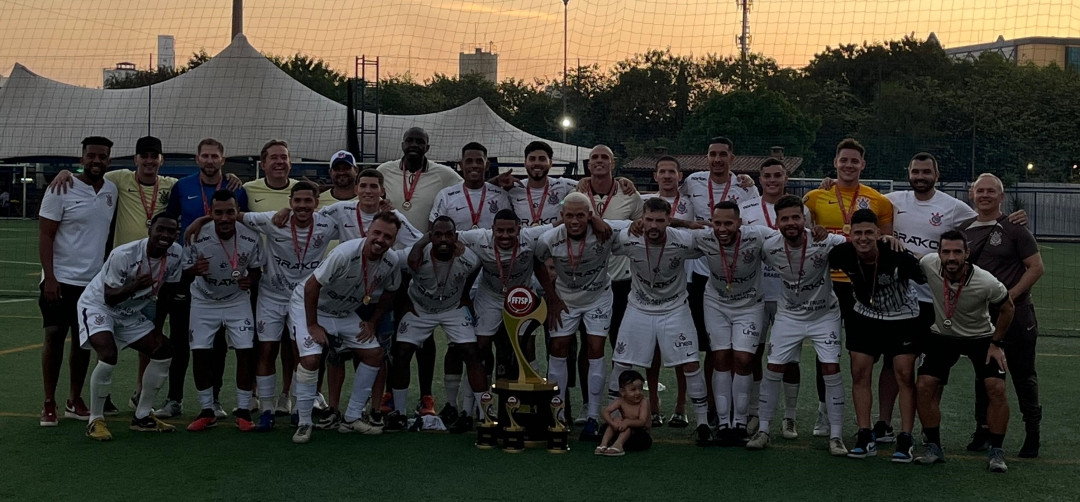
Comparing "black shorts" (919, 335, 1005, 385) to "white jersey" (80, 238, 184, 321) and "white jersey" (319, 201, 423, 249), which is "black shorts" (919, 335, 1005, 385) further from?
"white jersey" (80, 238, 184, 321)

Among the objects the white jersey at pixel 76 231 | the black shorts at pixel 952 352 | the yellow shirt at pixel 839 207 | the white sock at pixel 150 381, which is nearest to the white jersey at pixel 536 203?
the yellow shirt at pixel 839 207

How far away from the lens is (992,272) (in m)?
7.98

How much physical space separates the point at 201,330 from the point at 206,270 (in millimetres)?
476

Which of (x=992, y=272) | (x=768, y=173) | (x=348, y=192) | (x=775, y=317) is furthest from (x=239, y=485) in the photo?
(x=992, y=272)

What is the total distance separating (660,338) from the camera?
26.9 ft

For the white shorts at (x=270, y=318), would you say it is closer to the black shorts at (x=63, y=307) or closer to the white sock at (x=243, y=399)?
the white sock at (x=243, y=399)

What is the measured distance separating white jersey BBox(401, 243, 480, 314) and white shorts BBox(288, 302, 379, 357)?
18.3 inches

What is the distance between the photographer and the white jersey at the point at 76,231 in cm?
862

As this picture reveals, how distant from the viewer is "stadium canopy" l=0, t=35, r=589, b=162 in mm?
37125

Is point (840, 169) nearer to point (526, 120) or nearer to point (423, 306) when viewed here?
point (423, 306)

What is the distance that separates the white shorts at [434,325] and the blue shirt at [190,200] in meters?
1.56

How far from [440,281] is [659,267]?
5.14 ft

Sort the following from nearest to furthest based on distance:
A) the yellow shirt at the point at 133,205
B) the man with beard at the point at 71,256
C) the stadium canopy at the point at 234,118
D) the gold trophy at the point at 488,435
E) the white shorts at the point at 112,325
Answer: the gold trophy at the point at 488,435 → the white shorts at the point at 112,325 → the man with beard at the point at 71,256 → the yellow shirt at the point at 133,205 → the stadium canopy at the point at 234,118

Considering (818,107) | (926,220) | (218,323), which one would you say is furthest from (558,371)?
(818,107)
